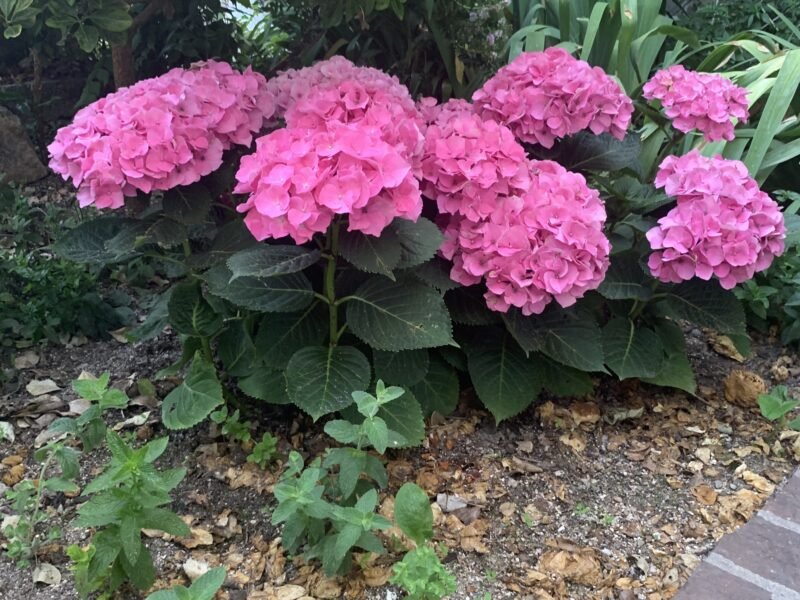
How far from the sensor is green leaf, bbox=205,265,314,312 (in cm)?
166

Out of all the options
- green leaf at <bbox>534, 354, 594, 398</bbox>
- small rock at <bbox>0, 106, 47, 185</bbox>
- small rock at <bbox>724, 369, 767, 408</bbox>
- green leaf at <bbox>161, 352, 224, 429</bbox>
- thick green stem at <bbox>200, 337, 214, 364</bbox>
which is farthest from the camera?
small rock at <bbox>0, 106, 47, 185</bbox>

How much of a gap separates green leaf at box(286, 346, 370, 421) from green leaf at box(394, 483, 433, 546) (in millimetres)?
274

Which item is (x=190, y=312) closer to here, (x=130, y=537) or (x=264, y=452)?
(x=264, y=452)

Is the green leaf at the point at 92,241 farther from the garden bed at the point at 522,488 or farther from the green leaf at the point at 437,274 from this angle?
the green leaf at the point at 437,274

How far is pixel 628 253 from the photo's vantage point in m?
2.04

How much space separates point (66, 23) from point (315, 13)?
2208 mm

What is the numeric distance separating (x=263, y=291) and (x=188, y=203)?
28 cm

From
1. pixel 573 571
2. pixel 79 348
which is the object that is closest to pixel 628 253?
pixel 573 571

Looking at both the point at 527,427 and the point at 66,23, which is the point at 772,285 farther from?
the point at 66,23

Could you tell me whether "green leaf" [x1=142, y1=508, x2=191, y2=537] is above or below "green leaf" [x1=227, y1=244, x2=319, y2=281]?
below

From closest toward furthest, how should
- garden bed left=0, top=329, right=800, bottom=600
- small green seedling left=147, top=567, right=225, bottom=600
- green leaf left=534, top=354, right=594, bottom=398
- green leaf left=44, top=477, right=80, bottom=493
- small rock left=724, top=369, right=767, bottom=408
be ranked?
1. small green seedling left=147, top=567, right=225, bottom=600
2. green leaf left=44, top=477, right=80, bottom=493
3. garden bed left=0, top=329, right=800, bottom=600
4. green leaf left=534, top=354, right=594, bottom=398
5. small rock left=724, top=369, right=767, bottom=408

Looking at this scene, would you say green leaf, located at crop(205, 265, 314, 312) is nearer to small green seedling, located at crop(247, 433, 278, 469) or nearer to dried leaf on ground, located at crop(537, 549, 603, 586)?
small green seedling, located at crop(247, 433, 278, 469)

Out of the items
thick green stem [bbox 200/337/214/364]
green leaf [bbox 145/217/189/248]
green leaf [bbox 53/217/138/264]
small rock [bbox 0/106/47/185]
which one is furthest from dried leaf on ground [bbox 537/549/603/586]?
small rock [bbox 0/106/47/185]

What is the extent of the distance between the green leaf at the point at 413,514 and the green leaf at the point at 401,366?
1.28 ft
